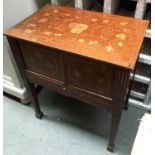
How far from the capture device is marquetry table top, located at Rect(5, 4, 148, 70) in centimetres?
81

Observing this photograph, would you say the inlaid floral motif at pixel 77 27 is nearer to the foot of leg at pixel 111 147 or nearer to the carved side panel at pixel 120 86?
the carved side panel at pixel 120 86

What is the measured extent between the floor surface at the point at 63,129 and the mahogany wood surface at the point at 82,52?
21 centimetres

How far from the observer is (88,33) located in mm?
920

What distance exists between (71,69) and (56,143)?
1.92ft

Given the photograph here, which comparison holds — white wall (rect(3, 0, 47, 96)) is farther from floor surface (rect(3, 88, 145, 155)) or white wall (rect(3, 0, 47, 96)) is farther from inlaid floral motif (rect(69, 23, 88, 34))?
inlaid floral motif (rect(69, 23, 88, 34))

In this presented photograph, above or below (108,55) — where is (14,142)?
below

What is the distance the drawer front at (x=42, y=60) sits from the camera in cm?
92

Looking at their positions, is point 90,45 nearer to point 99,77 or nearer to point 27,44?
point 99,77

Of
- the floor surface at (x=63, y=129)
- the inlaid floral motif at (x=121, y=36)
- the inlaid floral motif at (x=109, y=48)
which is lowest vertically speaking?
the floor surface at (x=63, y=129)

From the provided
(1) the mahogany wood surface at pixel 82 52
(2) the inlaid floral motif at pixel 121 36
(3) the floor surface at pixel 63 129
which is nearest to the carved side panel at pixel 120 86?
(1) the mahogany wood surface at pixel 82 52

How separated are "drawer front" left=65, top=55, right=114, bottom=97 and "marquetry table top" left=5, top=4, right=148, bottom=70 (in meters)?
0.05

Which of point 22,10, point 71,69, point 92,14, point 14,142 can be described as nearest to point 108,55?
point 71,69

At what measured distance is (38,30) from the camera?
3.17 feet

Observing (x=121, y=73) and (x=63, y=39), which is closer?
(x=121, y=73)
